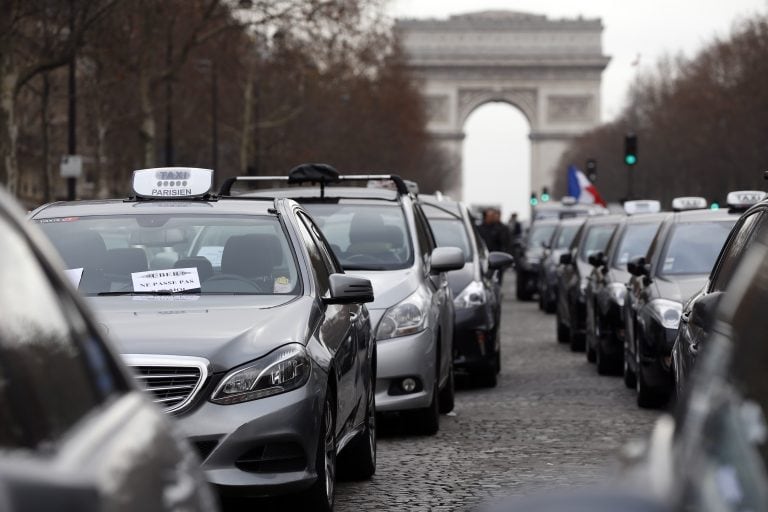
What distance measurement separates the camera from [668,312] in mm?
12406

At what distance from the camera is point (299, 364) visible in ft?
22.6

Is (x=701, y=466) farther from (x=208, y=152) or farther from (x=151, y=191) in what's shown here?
(x=208, y=152)

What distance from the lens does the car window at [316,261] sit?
7867 mm

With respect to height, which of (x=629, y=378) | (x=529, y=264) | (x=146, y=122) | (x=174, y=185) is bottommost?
(x=529, y=264)

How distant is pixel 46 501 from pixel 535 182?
120m

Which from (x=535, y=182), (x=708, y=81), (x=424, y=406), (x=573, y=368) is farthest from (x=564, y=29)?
(x=424, y=406)

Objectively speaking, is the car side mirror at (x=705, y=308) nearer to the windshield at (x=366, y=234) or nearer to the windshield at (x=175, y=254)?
the windshield at (x=175, y=254)

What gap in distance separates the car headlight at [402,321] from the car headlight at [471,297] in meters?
3.83

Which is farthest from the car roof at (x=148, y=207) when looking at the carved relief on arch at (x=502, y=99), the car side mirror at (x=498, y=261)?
the carved relief on arch at (x=502, y=99)

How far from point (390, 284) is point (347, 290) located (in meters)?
3.39

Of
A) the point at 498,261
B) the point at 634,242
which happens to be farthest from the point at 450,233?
the point at 634,242

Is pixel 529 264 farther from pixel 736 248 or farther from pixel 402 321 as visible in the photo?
pixel 736 248

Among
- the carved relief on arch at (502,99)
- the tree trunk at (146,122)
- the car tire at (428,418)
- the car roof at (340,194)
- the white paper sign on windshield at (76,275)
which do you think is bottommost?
the car tire at (428,418)

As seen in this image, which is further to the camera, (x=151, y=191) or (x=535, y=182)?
(x=535, y=182)
